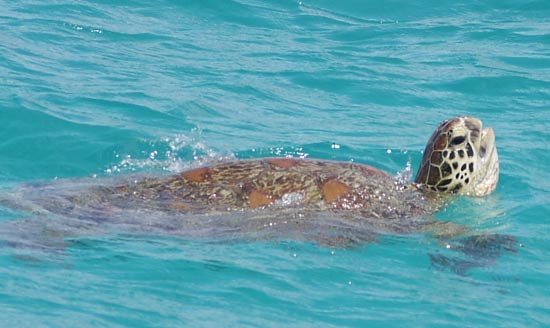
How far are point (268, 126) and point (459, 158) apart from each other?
289cm

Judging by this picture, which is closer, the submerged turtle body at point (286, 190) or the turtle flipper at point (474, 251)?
the turtle flipper at point (474, 251)

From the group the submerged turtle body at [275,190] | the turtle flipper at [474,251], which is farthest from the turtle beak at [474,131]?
the turtle flipper at [474,251]

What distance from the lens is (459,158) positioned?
24.1 ft

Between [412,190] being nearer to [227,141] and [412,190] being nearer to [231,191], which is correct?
[231,191]

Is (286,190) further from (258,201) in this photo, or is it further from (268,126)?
(268,126)

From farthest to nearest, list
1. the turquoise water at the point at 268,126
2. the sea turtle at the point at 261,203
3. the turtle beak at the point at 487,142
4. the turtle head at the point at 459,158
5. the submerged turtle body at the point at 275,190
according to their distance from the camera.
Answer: the turtle beak at the point at 487,142 < the turtle head at the point at 459,158 < the submerged turtle body at the point at 275,190 < the sea turtle at the point at 261,203 < the turquoise water at the point at 268,126

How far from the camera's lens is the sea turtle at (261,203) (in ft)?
20.8

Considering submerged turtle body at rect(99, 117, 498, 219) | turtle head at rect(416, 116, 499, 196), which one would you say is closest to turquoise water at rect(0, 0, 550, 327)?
turtle head at rect(416, 116, 499, 196)

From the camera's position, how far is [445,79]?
11672 millimetres

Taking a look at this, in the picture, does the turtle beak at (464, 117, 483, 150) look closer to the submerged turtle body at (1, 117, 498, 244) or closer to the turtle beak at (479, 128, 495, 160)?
the turtle beak at (479, 128, 495, 160)

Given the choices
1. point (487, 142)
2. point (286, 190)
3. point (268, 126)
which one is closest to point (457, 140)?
point (487, 142)

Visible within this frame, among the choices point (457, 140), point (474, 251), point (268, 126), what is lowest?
point (474, 251)

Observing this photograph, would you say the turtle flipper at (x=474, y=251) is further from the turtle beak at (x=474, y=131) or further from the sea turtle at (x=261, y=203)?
the turtle beak at (x=474, y=131)

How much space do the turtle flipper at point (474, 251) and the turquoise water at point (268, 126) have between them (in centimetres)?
7
